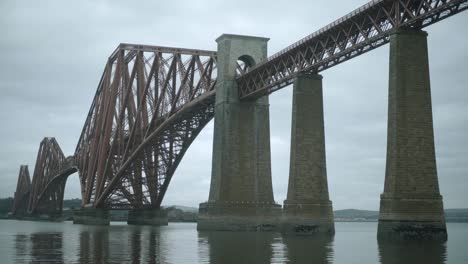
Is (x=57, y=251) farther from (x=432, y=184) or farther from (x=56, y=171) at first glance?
(x=56, y=171)

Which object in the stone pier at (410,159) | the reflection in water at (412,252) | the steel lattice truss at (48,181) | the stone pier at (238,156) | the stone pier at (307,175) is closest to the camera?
the reflection in water at (412,252)

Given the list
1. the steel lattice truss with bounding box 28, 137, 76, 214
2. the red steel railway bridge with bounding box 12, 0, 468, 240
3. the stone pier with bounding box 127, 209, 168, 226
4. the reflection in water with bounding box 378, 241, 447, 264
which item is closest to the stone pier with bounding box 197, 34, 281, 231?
the red steel railway bridge with bounding box 12, 0, 468, 240

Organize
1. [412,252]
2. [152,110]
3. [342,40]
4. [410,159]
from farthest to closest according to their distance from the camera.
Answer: [152,110] < [342,40] < [410,159] < [412,252]

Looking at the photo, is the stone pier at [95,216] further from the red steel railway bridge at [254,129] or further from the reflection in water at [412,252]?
the reflection in water at [412,252]

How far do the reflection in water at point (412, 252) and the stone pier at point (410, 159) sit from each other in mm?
610

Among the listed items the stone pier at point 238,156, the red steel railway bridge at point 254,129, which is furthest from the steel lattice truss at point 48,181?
the stone pier at point 238,156

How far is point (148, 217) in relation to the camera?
10419cm

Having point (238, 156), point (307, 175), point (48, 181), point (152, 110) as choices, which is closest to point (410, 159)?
point (307, 175)

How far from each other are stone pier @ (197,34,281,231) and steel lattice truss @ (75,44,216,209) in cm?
735

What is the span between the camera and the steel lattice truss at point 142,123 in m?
86.1

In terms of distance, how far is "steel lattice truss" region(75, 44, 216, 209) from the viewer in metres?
86.1

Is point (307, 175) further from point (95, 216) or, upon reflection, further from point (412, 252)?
point (95, 216)

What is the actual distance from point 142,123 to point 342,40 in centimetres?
4525

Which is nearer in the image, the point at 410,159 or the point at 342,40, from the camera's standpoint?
the point at 410,159
